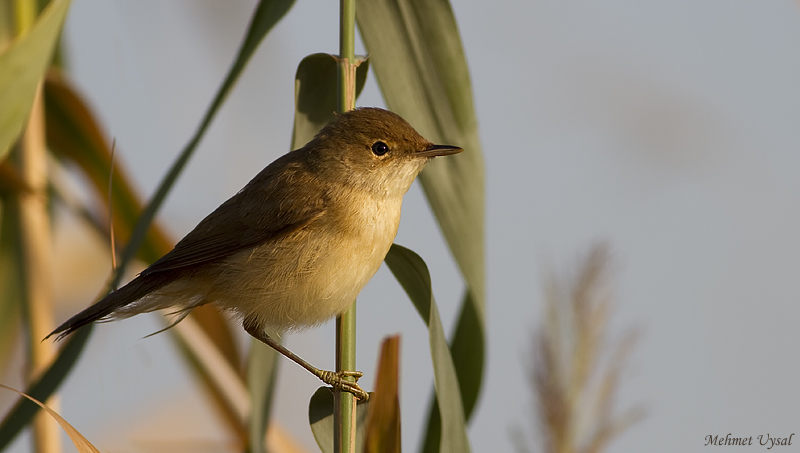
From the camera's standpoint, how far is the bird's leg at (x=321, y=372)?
1.65 metres

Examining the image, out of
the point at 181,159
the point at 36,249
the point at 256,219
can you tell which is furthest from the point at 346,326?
the point at 36,249

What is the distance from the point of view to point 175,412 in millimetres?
3479

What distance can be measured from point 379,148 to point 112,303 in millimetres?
806

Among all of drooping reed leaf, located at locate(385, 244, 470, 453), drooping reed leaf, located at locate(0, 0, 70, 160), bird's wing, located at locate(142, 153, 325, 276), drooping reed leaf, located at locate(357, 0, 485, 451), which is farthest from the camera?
bird's wing, located at locate(142, 153, 325, 276)

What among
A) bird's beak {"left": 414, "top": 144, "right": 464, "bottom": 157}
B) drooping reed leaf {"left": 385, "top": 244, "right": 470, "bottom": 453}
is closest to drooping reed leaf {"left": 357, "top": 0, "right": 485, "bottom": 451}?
bird's beak {"left": 414, "top": 144, "right": 464, "bottom": 157}

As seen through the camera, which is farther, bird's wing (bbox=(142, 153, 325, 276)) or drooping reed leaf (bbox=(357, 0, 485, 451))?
bird's wing (bbox=(142, 153, 325, 276))

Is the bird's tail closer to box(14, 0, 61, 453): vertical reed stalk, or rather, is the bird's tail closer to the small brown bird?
the small brown bird

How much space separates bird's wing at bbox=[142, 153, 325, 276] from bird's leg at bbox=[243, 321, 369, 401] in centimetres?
24

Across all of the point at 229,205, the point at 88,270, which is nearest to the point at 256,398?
the point at 229,205

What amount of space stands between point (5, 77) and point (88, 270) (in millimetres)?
2187

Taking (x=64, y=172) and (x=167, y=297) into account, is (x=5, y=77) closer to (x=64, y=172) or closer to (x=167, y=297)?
(x=167, y=297)

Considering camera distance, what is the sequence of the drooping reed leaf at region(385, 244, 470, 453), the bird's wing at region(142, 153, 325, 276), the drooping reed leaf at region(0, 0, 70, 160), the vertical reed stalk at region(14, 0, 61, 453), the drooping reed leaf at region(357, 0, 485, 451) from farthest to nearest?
the vertical reed stalk at region(14, 0, 61, 453)
the bird's wing at region(142, 153, 325, 276)
the drooping reed leaf at region(357, 0, 485, 451)
the drooping reed leaf at region(0, 0, 70, 160)
the drooping reed leaf at region(385, 244, 470, 453)

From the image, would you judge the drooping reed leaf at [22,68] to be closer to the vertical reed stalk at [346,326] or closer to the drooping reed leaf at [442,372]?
the vertical reed stalk at [346,326]

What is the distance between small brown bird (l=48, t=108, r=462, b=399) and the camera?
179 centimetres
